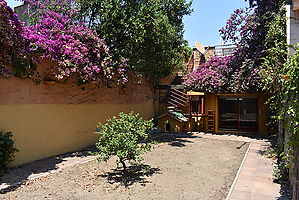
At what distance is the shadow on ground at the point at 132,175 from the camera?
15.6 ft

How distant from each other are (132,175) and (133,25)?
16.1 feet

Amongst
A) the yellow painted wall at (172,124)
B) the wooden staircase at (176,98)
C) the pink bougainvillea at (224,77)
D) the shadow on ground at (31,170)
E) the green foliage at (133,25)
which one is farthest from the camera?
the wooden staircase at (176,98)

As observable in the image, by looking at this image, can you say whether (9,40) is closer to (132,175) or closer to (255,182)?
(132,175)

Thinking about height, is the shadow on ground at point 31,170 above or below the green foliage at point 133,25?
below

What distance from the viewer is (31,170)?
5.52 metres

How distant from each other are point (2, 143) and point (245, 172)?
5895mm

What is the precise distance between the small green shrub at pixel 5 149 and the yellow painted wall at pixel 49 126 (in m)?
0.32

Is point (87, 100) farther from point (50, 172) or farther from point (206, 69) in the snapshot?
point (206, 69)

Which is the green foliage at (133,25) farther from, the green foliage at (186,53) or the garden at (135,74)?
the green foliage at (186,53)

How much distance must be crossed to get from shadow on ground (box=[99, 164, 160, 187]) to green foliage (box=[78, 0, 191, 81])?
407 centimetres

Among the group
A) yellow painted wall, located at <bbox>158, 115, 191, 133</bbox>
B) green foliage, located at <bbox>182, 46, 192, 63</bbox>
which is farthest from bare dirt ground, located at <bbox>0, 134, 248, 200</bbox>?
green foliage, located at <bbox>182, 46, 192, 63</bbox>

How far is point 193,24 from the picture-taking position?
434 inches

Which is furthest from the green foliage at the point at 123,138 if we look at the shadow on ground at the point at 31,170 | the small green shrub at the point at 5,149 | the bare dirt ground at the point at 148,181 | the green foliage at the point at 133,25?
the green foliage at the point at 133,25

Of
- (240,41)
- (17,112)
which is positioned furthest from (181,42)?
(17,112)
